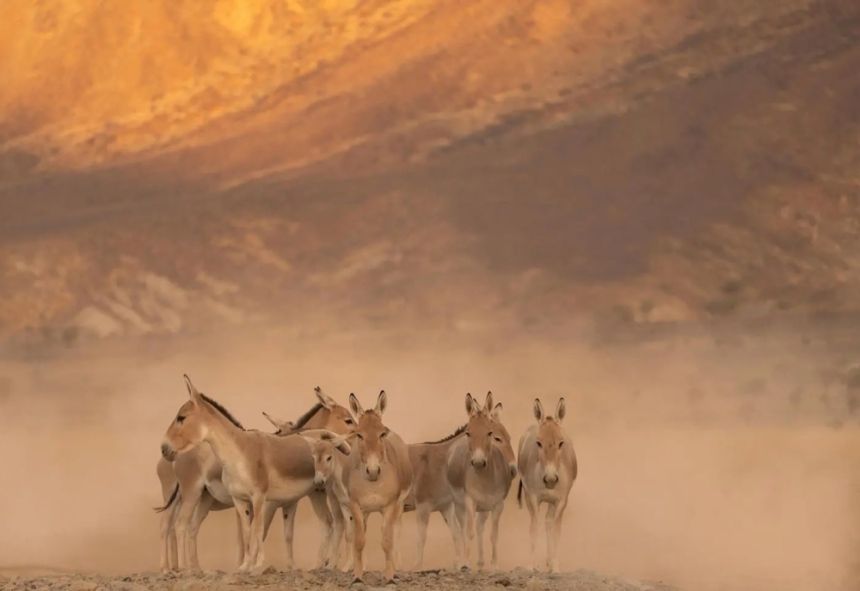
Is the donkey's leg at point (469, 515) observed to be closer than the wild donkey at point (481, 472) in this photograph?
No

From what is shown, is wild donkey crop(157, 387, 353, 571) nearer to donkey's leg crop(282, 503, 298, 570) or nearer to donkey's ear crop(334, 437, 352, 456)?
donkey's leg crop(282, 503, 298, 570)

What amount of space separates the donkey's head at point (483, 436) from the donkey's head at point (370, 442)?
2310 mm

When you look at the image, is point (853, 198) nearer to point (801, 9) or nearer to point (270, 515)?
point (801, 9)

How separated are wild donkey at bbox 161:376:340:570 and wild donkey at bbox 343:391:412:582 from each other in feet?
4.31

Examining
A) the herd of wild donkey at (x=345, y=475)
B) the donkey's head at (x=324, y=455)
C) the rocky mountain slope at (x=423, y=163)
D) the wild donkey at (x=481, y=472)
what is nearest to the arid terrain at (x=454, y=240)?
the rocky mountain slope at (x=423, y=163)

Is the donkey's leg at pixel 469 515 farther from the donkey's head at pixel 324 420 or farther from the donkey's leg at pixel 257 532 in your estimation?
the donkey's leg at pixel 257 532

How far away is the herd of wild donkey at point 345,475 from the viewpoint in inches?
1015

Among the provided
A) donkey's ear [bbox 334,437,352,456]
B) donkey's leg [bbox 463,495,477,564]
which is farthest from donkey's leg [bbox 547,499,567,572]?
donkey's ear [bbox 334,437,352,456]

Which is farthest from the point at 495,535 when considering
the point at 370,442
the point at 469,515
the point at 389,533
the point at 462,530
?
the point at 370,442

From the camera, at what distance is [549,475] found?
27906 mm

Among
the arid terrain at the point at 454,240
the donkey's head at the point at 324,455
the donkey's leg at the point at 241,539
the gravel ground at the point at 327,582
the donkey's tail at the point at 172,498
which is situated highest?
the arid terrain at the point at 454,240

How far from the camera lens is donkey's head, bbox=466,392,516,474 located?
2761 centimetres

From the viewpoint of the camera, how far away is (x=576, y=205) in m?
69.6

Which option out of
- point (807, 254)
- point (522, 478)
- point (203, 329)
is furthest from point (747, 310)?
point (522, 478)
